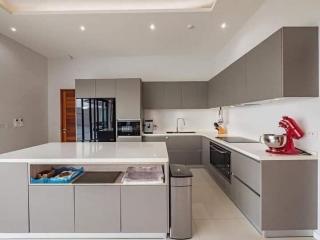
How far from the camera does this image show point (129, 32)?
4172 millimetres

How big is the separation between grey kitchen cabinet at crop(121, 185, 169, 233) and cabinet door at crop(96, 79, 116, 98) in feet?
10.7

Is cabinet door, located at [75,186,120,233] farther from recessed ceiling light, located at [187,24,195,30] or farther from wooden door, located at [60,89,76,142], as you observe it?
wooden door, located at [60,89,76,142]

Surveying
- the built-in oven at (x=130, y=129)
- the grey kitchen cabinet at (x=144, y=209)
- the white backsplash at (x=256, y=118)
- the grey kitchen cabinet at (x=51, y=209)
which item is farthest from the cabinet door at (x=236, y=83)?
the grey kitchen cabinet at (x=51, y=209)

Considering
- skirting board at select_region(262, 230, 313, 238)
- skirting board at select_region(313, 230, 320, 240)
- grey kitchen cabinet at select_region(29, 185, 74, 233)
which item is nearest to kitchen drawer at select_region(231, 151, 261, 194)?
skirting board at select_region(262, 230, 313, 238)

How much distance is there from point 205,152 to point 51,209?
340 centimetres

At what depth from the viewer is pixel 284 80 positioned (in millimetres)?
2287

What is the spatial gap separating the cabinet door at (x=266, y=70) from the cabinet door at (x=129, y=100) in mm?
2651

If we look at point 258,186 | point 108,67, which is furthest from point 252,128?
point 108,67

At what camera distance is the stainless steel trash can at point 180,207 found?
2344mm

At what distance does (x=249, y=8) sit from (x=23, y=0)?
326 centimetres

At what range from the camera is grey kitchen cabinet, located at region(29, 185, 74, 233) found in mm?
2260

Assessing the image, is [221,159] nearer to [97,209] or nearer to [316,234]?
[316,234]

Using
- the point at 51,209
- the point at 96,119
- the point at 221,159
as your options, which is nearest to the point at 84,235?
the point at 51,209

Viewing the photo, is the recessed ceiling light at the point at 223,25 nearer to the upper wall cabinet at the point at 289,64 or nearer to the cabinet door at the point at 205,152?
the upper wall cabinet at the point at 289,64
